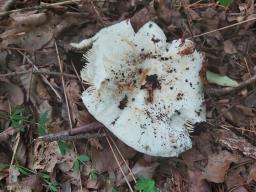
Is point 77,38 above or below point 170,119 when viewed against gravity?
above

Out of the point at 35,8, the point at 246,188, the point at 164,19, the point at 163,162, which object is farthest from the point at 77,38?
the point at 246,188

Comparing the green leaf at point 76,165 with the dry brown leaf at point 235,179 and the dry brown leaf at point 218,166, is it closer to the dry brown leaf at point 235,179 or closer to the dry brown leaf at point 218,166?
the dry brown leaf at point 218,166

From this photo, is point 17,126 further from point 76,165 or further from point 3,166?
point 76,165

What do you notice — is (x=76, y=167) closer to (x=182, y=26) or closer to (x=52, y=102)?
(x=52, y=102)

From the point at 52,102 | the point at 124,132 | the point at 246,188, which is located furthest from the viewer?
the point at 52,102

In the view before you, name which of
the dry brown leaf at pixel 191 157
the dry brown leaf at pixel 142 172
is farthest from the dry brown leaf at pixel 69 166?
the dry brown leaf at pixel 191 157

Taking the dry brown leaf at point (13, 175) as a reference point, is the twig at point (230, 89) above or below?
above

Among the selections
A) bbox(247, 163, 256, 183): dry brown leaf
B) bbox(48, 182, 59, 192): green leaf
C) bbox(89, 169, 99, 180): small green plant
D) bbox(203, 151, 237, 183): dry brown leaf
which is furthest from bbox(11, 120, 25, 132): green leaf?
bbox(247, 163, 256, 183): dry brown leaf
